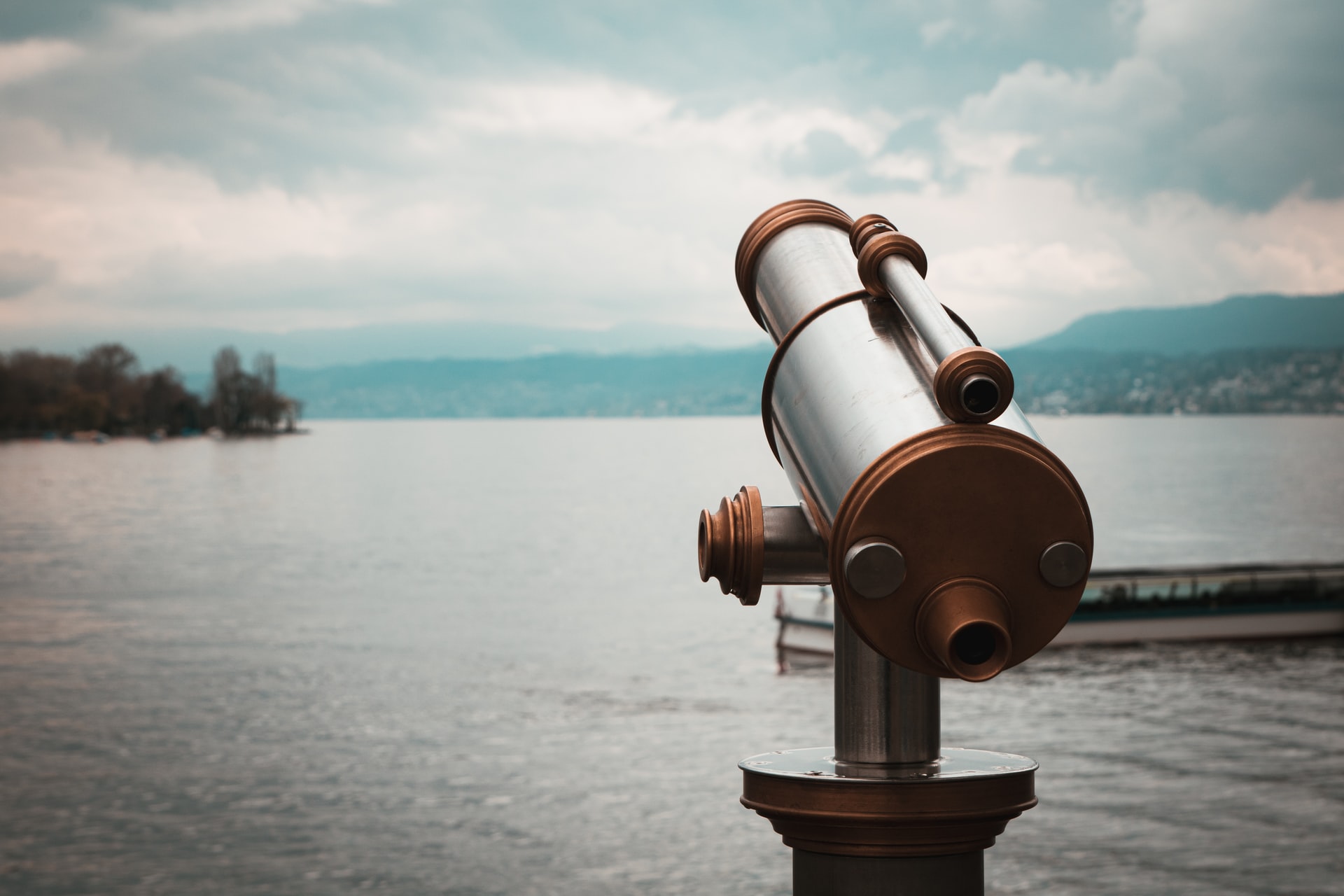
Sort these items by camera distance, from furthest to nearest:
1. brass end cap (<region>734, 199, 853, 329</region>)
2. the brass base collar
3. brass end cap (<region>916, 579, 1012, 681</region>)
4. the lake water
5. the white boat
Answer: the white boat < the lake water < brass end cap (<region>734, 199, 853, 329</region>) < the brass base collar < brass end cap (<region>916, 579, 1012, 681</region>)

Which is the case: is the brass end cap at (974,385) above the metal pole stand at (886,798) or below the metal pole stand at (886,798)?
above

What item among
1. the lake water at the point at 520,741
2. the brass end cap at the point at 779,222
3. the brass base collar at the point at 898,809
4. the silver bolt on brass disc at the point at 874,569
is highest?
the brass end cap at the point at 779,222

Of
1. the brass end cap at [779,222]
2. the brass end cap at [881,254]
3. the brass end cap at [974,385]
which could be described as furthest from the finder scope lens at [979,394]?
the brass end cap at [779,222]

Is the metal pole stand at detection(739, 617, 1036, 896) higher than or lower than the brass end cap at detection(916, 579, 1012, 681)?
lower

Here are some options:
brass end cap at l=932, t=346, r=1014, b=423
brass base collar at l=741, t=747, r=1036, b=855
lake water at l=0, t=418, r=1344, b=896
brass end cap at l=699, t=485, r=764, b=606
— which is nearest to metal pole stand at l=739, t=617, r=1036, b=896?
brass base collar at l=741, t=747, r=1036, b=855

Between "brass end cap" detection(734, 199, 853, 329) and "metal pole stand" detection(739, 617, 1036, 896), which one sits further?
"brass end cap" detection(734, 199, 853, 329)

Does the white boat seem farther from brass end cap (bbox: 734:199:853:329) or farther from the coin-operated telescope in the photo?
the coin-operated telescope

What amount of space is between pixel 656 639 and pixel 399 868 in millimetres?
26674

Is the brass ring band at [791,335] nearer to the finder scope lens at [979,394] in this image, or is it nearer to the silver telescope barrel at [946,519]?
the silver telescope barrel at [946,519]

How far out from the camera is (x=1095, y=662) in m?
35.0

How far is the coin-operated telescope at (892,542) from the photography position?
1.45 m

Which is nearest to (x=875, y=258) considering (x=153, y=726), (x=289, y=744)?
(x=289, y=744)

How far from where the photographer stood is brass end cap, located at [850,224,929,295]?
1.67 meters

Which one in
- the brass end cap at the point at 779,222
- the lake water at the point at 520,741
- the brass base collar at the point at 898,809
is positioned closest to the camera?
the brass base collar at the point at 898,809
